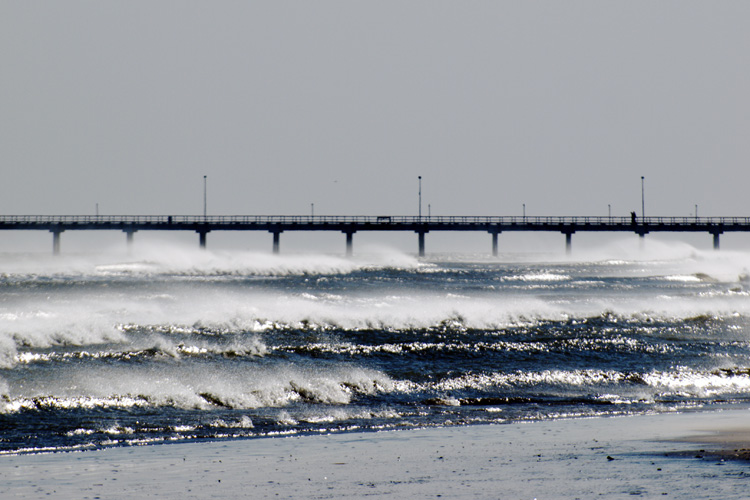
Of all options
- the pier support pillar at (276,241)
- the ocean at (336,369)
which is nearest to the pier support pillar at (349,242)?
the pier support pillar at (276,241)

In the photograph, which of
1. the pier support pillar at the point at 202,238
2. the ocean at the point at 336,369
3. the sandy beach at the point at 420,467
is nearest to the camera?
the sandy beach at the point at 420,467

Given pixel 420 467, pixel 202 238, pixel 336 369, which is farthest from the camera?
pixel 202 238

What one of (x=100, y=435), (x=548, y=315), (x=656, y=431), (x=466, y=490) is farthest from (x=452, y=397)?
(x=548, y=315)

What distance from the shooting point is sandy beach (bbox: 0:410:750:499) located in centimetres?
812

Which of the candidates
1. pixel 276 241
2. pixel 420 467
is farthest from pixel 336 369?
pixel 276 241

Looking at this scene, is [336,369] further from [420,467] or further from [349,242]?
[349,242]

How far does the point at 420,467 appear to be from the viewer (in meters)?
9.36

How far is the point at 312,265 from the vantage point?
285 ft

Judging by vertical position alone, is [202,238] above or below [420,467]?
above

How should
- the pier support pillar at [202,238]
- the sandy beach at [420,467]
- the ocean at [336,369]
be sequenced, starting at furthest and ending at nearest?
the pier support pillar at [202,238] → the ocean at [336,369] → the sandy beach at [420,467]

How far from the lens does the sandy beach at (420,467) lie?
26.7ft

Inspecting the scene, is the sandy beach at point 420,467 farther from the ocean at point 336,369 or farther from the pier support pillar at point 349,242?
the pier support pillar at point 349,242

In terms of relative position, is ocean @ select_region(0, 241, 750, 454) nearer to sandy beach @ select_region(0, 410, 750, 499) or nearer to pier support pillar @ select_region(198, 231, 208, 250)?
sandy beach @ select_region(0, 410, 750, 499)

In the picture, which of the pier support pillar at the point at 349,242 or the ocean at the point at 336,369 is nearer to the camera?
the ocean at the point at 336,369
